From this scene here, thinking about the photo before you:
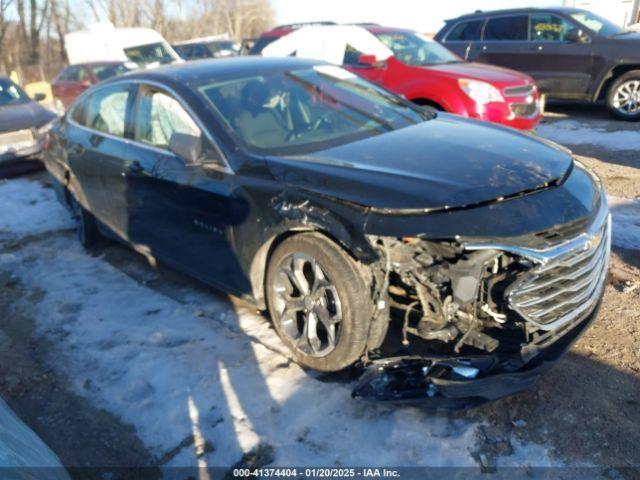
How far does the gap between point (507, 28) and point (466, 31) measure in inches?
29.6

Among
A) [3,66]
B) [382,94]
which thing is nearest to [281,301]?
[382,94]

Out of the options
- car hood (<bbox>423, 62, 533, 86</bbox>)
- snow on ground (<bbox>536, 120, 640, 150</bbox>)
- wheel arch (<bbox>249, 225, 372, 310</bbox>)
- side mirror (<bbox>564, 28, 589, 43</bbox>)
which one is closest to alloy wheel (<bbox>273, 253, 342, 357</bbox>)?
wheel arch (<bbox>249, 225, 372, 310</bbox>)

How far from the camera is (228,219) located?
133 inches

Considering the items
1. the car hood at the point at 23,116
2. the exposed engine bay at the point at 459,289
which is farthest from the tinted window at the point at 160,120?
the car hood at the point at 23,116

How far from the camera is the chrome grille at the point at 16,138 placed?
7828 millimetres

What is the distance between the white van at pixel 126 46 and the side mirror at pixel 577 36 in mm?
9452

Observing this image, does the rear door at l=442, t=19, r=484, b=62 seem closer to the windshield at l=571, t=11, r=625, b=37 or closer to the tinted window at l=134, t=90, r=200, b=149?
the windshield at l=571, t=11, r=625, b=37

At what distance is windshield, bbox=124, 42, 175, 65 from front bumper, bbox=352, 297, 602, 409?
13.5 m

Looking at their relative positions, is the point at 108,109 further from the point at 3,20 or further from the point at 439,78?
the point at 3,20

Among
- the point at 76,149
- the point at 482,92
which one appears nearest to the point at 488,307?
the point at 76,149

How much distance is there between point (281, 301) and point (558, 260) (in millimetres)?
1504

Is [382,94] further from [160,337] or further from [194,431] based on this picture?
[194,431]

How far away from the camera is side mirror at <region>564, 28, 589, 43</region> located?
30.3 ft

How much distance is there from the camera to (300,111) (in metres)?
3.81
